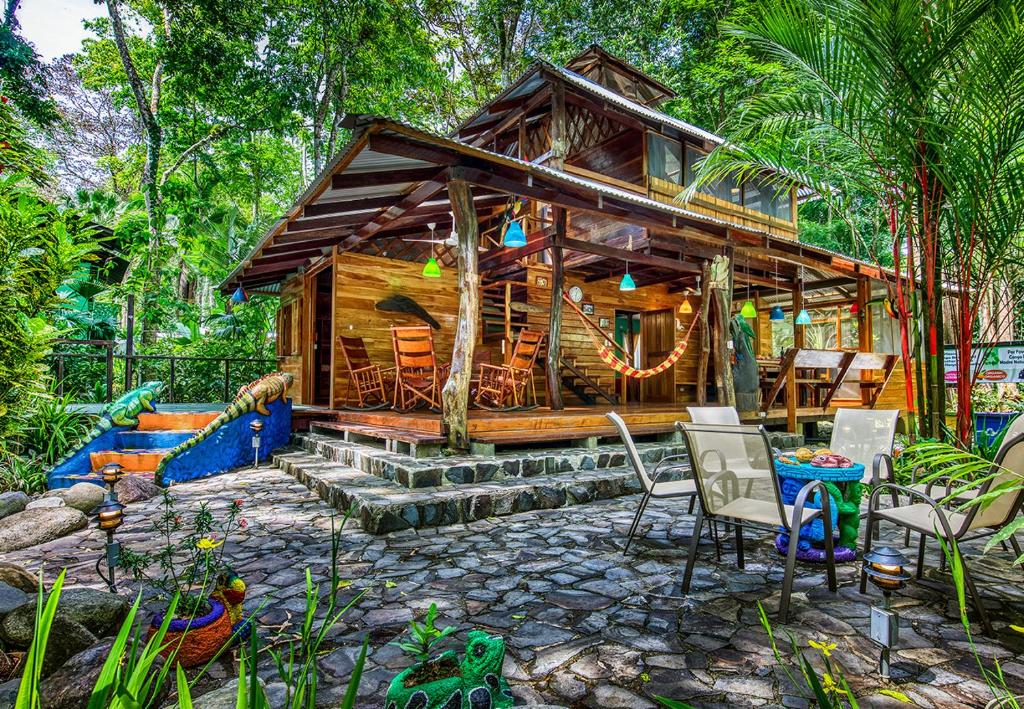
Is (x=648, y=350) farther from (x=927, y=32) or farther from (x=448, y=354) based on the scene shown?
(x=927, y=32)

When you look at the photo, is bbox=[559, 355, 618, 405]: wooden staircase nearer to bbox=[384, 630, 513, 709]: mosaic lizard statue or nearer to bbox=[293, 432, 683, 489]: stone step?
bbox=[293, 432, 683, 489]: stone step

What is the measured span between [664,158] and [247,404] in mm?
8638

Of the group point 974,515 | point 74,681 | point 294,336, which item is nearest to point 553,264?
point 974,515

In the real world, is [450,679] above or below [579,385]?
below

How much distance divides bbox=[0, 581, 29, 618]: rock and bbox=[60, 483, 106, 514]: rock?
2.56 metres

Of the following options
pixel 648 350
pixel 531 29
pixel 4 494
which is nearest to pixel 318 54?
pixel 531 29

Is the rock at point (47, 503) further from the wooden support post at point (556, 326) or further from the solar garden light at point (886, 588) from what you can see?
the solar garden light at point (886, 588)

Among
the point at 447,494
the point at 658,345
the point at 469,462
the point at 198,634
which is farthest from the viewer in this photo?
the point at 658,345

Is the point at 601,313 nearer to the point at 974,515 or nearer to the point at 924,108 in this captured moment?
the point at 924,108

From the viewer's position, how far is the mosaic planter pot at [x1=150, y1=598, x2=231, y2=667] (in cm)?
194

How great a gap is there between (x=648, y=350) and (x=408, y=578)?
10.1 m

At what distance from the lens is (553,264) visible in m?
7.24

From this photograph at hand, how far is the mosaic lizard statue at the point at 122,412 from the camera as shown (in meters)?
5.86

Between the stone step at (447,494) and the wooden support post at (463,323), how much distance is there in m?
0.71
